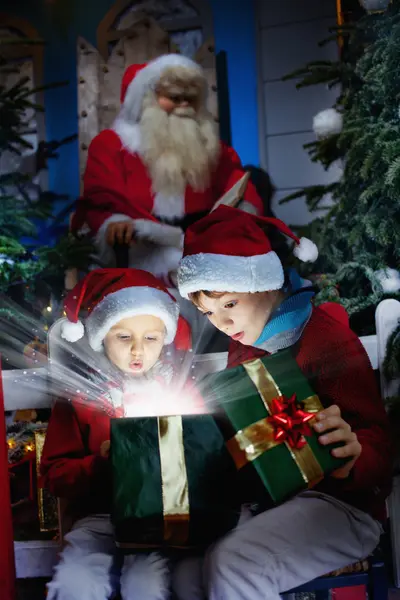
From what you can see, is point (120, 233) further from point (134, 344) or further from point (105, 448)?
point (105, 448)

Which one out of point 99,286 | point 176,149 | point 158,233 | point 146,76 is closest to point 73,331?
point 99,286

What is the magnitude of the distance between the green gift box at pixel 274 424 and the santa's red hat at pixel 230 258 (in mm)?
139

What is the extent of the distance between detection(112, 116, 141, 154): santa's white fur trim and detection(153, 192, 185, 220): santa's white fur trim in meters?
0.14

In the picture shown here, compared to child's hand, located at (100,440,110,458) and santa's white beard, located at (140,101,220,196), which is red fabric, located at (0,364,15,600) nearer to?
child's hand, located at (100,440,110,458)

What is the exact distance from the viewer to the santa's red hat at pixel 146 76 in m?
1.50

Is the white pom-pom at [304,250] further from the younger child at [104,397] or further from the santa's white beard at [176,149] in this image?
the santa's white beard at [176,149]

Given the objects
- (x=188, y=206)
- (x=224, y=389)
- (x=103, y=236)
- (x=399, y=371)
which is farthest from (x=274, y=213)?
(x=224, y=389)

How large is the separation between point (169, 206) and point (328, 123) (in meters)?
0.43

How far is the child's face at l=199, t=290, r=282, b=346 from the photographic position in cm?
102

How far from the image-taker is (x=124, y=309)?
3.50ft

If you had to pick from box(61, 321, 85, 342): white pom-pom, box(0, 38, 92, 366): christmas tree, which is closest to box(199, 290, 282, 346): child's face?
box(61, 321, 85, 342): white pom-pom

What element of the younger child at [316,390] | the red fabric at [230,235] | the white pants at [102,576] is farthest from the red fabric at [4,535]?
the red fabric at [230,235]

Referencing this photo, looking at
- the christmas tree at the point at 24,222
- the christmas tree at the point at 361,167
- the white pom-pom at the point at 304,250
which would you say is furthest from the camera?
the christmas tree at the point at 24,222

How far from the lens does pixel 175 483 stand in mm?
893
